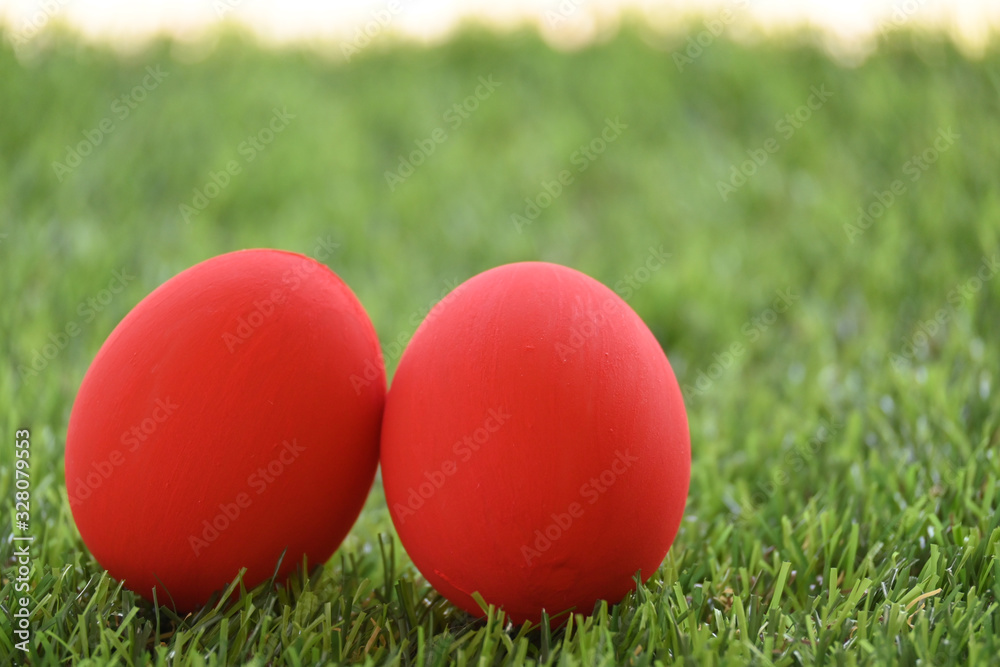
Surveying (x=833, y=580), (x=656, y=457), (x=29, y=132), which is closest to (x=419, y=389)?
(x=656, y=457)

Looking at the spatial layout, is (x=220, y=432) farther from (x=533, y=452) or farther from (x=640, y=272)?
(x=640, y=272)

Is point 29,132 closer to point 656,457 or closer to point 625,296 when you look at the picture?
point 625,296

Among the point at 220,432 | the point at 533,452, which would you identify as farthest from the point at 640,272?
the point at 220,432

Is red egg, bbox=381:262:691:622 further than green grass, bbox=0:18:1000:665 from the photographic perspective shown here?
No

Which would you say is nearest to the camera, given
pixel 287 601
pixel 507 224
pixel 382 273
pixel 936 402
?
pixel 287 601
